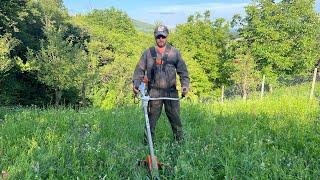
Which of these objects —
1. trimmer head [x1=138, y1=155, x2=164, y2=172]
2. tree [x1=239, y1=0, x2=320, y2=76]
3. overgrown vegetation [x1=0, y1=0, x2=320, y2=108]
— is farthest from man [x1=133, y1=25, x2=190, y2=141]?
tree [x1=239, y1=0, x2=320, y2=76]

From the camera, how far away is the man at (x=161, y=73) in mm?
5867

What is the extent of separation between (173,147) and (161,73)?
123 cm

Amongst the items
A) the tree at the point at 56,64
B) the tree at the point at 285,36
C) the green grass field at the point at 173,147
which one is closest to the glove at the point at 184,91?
the green grass field at the point at 173,147

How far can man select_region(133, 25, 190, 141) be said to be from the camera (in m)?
5.87

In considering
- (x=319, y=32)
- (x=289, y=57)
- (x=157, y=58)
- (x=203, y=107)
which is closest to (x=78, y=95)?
(x=289, y=57)

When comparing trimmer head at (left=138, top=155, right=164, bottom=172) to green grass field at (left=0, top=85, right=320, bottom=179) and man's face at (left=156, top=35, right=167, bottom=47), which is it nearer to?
green grass field at (left=0, top=85, right=320, bottom=179)

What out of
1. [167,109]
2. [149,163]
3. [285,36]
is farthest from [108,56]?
[149,163]

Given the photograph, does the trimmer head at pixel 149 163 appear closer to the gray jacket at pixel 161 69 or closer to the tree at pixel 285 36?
the gray jacket at pixel 161 69

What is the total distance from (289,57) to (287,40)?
171cm

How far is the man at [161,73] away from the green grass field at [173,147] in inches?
22.8

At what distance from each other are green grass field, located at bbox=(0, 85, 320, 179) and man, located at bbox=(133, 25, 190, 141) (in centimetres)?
58

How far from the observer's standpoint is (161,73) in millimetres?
5910

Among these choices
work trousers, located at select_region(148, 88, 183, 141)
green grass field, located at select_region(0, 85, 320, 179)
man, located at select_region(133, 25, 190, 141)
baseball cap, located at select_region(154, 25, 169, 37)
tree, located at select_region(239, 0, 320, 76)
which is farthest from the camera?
tree, located at select_region(239, 0, 320, 76)

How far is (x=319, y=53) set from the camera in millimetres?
39688
